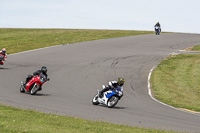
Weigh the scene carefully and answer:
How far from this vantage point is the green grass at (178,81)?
840 inches

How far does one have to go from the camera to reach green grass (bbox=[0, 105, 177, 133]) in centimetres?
1007

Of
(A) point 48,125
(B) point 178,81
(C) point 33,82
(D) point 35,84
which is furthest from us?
(B) point 178,81

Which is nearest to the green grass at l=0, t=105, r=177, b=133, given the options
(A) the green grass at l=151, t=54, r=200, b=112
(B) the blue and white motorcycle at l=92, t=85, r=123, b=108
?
(B) the blue and white motorcycle at l=92, t=85, r=123, b=108

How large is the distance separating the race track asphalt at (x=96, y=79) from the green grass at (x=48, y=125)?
1.40 meters

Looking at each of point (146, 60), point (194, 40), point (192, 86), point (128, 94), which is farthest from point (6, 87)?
point (194, 40)

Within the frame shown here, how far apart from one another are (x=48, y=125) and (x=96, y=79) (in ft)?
50.4

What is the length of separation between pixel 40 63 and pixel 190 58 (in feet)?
47.7

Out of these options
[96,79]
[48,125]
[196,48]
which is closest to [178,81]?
[96,79]

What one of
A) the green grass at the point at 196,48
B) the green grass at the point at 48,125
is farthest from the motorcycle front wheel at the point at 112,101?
the green grass at the point at 196,48

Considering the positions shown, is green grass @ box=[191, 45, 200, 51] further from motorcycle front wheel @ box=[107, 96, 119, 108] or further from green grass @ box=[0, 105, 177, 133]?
green grass @ box=[0, 105, 177, 133]

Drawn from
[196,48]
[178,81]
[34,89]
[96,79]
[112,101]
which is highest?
[196,48]

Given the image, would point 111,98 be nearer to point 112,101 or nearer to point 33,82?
point 112,101

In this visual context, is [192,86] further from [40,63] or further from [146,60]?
[40,63]

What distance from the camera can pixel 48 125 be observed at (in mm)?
11117
